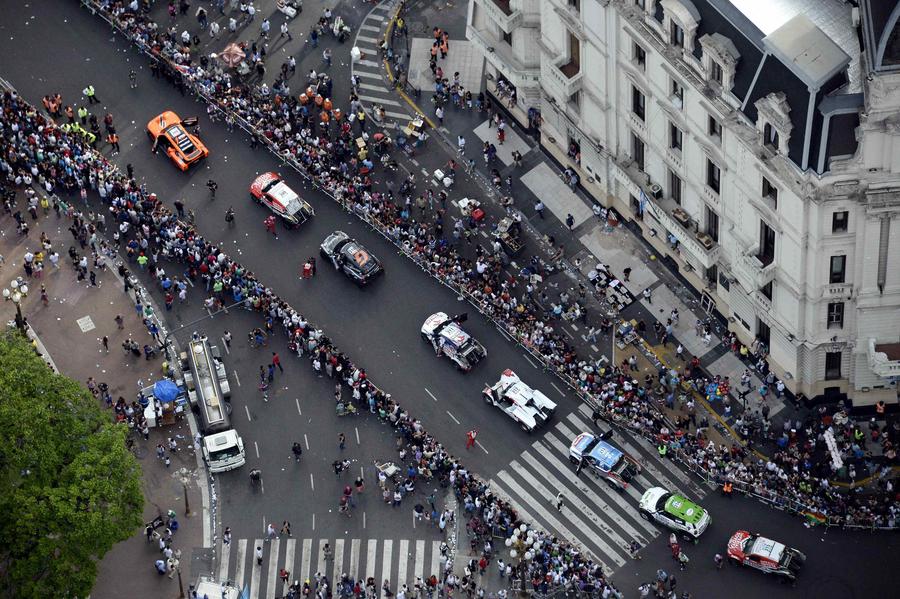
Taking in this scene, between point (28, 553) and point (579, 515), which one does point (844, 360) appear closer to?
point (579, 515)

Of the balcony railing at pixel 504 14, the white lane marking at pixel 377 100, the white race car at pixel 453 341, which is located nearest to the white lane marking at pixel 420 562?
the white race car at pixel 453 341

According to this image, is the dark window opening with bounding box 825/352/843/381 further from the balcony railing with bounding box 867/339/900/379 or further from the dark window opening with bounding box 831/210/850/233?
the dark window opening with bounding box 831/210/850/233

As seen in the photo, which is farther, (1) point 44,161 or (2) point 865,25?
(1) point 44,161

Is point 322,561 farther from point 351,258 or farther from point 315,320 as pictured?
point 351,258

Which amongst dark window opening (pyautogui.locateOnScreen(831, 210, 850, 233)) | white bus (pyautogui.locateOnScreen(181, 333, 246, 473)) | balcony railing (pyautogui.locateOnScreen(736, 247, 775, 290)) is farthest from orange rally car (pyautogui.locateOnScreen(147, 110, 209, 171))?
dark window opening (pyautogui.locateOnScreen(831, 210, 850, 233))

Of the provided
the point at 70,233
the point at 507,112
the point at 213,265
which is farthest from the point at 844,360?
the point at 70,233

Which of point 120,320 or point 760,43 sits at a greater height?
point 760,43

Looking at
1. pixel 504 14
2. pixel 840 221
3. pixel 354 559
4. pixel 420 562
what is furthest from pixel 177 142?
pixel 840 221
